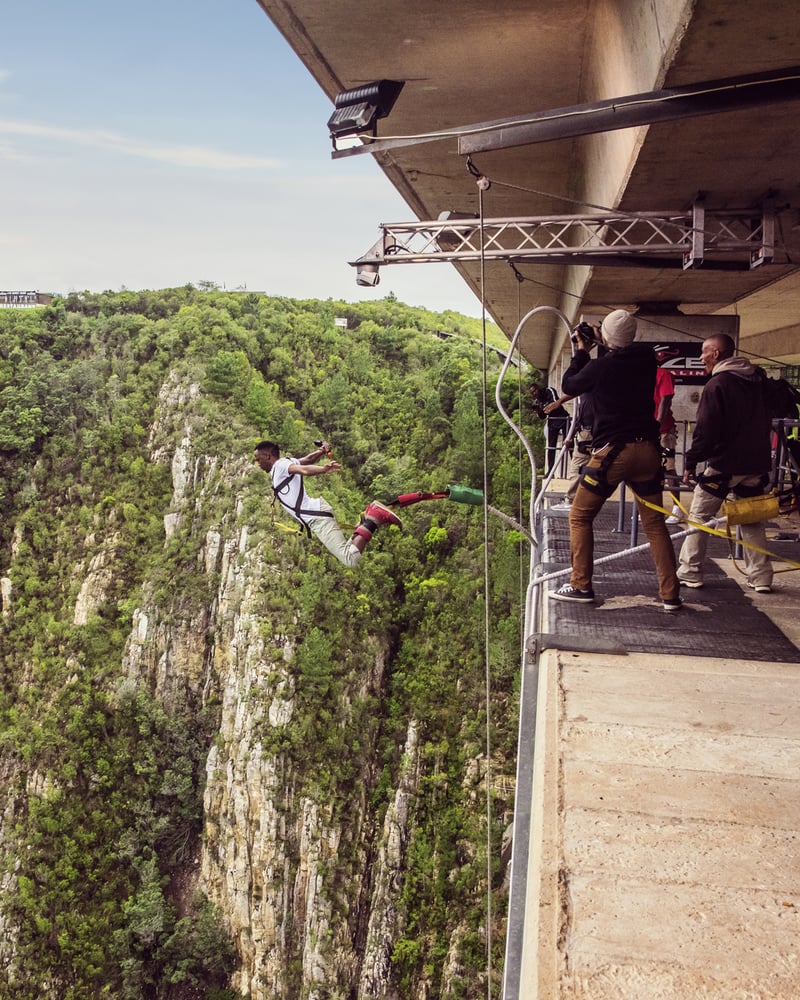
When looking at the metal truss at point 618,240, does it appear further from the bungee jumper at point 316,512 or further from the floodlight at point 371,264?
the bungee jumper at point 316,512

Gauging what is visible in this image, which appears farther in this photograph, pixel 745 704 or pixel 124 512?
pixel 124 512

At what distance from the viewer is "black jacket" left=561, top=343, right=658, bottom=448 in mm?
4316

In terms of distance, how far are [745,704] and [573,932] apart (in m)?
1.85

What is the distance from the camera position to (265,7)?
467 centimetres

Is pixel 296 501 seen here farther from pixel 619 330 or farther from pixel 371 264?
pixel 619 330

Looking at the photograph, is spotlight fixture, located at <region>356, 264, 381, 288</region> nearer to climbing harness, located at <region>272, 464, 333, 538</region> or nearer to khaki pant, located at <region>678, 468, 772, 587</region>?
climbing harness, located at <region>272, 464, 333, 538</region>

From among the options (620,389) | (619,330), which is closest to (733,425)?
(620,389)

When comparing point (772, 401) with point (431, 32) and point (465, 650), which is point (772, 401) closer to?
point (431, 32)

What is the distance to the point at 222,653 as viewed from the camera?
123ft

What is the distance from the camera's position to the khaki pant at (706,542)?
16.2 ft

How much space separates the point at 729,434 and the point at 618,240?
284 centimetres

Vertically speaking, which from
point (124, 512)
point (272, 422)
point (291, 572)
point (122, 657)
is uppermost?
point (272, 422)

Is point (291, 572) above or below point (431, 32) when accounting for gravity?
below

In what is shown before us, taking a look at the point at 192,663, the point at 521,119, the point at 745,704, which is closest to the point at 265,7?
the point at 521,119
